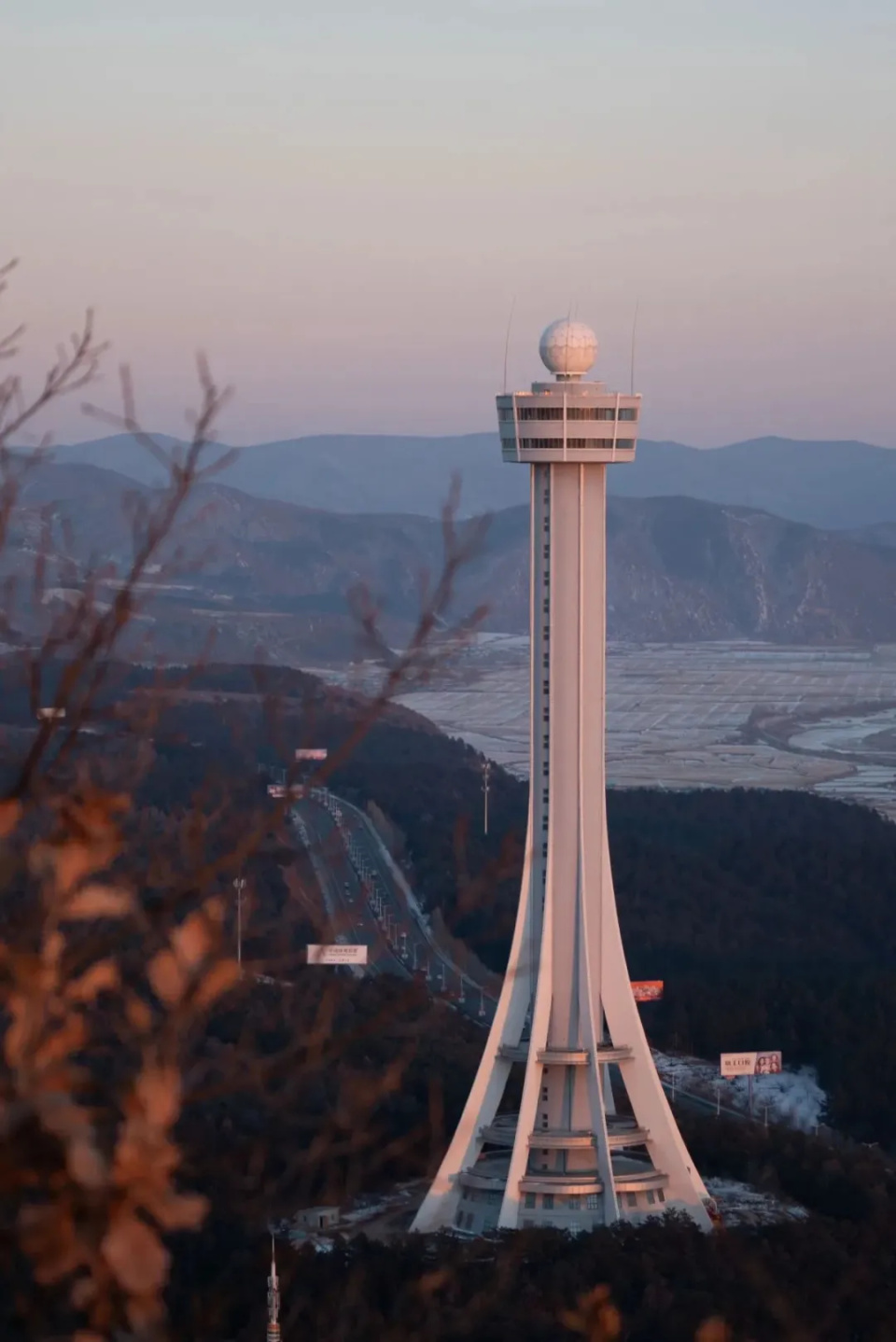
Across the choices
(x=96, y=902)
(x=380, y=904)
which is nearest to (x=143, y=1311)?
(x=96, y=902)

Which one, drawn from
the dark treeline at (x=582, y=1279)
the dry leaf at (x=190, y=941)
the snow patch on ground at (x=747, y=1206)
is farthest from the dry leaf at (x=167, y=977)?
the snow patch on ground at (x=747, y=1206)

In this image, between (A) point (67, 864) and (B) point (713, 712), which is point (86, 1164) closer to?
(A) point (67, 864)

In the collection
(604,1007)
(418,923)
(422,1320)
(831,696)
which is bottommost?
(422,1320)

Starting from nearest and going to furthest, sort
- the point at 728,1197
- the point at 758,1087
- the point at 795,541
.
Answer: the point at 728,1197, the point at 758,1087, the point at 795,541

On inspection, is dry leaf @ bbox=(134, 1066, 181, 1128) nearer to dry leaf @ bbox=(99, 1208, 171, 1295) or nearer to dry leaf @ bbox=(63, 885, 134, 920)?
Result: dry leaf @ bbox=(99, 1208, 171, 1295)

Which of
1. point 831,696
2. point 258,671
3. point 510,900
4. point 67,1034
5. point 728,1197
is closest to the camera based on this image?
point 67,1034

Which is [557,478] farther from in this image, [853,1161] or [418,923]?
[418,923]

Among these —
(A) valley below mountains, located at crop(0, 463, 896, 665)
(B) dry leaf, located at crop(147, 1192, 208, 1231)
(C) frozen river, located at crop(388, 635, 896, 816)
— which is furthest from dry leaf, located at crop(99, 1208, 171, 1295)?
(A) valley below mountains, located at crop(0, 463, 896, 665)

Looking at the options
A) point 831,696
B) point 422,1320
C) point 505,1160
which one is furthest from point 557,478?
point 831,696
